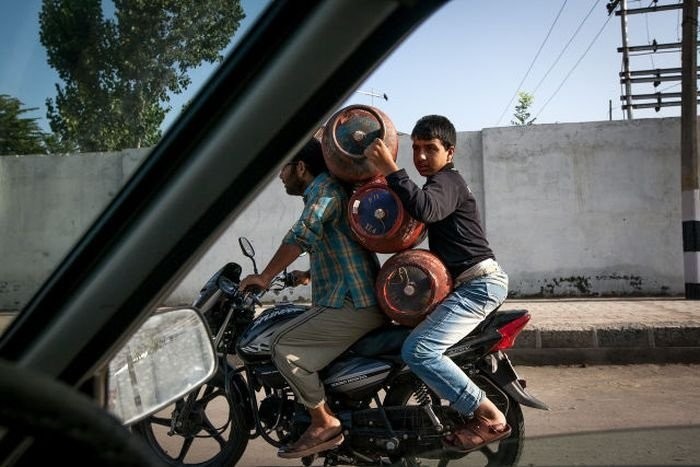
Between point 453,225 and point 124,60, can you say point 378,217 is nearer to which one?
point 453,225

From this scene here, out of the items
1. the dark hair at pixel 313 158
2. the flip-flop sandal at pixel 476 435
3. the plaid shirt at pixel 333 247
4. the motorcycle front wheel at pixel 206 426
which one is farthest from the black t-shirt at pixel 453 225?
the motorcycle front wheel at pixel 206 426

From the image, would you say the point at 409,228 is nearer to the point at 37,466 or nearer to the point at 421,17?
the point at 421,17

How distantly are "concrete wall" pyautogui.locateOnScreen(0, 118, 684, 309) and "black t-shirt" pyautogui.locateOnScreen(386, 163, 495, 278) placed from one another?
7.22 m

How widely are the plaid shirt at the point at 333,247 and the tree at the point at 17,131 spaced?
1922mm

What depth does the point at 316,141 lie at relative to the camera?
3248 millimetres

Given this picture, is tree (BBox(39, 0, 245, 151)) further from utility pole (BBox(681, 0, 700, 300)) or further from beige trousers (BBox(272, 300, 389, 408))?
utility pole (BBox(681, 0, 700, 300))

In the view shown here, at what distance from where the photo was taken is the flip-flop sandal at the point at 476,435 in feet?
9.49

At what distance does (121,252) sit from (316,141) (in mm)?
2328

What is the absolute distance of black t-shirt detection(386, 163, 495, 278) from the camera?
2918 millimetres

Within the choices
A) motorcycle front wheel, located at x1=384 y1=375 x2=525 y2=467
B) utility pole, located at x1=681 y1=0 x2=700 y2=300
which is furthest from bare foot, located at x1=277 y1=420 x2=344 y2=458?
utility pole, located at x1=681 y1=0 x2=700 y2=300

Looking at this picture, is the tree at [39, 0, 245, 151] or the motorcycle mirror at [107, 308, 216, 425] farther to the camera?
the motorcycle mirror at [107, 308, 216, 425]

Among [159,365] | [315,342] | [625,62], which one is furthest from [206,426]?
[625,62]

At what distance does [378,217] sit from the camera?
9.48ft

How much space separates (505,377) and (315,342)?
0.85 metres
